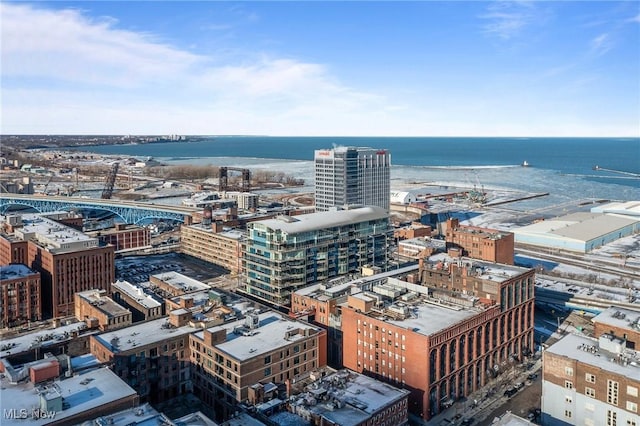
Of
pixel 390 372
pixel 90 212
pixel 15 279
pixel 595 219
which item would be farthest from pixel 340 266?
pixel 90 212

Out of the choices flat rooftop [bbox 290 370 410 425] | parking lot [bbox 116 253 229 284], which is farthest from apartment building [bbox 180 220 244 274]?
flat rooftop [bbox 290 370 410 425]

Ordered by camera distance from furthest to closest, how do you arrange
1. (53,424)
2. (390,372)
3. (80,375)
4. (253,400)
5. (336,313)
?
(336,313), (390,372), (253,400), (80,375), (53,424)

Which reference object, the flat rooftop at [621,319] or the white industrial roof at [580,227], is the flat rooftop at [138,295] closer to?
the flat rooftop at [621,319]

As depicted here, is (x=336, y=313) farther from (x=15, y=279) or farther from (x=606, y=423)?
(x=15, y=279)

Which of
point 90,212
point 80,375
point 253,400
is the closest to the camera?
point 80,375

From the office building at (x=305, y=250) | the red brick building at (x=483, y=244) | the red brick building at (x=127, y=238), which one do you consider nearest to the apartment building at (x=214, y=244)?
the red brick building at (x=127, y=238)

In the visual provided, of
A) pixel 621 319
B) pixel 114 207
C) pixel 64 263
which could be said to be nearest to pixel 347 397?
pixel 621 319

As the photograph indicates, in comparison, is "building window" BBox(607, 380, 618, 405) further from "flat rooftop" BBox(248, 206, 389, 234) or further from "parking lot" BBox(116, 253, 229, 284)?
"parking lot" BBox(116, 253, 229, 284)
